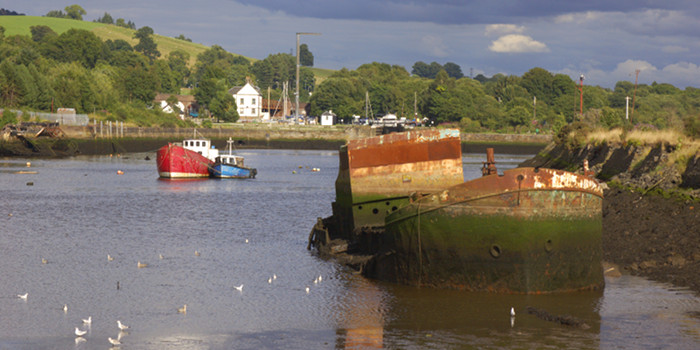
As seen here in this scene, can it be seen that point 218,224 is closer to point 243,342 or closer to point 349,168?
point 349,168

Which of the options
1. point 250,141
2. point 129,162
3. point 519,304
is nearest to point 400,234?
point 519,304

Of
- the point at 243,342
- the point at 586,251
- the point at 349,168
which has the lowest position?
the point at 243,342

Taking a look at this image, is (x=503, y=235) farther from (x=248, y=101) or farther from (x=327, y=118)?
(x=248, y=101)

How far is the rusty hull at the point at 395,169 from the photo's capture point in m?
24.0

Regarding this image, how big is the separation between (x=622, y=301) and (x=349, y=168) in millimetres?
9244

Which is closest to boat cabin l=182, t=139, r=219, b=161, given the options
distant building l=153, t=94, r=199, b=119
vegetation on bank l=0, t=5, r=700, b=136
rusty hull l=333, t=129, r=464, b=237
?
vegetation on bank l=0, t=5, r=700, b=136

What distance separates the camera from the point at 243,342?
54.0 ft

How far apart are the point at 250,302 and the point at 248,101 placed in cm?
17134

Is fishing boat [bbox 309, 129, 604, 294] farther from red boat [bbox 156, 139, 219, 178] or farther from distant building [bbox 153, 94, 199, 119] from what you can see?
distant building [bbox 153, 94, 199, 119]

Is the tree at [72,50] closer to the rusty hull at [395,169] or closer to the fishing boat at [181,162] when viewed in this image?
the fishing boat at [181,162]

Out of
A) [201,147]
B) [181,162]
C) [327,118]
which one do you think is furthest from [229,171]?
[327,118]

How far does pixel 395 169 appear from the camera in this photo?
80.3 ft

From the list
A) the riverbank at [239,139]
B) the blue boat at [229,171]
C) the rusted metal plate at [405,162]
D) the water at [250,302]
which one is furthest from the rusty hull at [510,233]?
the riverbank at [239,139]

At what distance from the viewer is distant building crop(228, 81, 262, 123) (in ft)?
618
